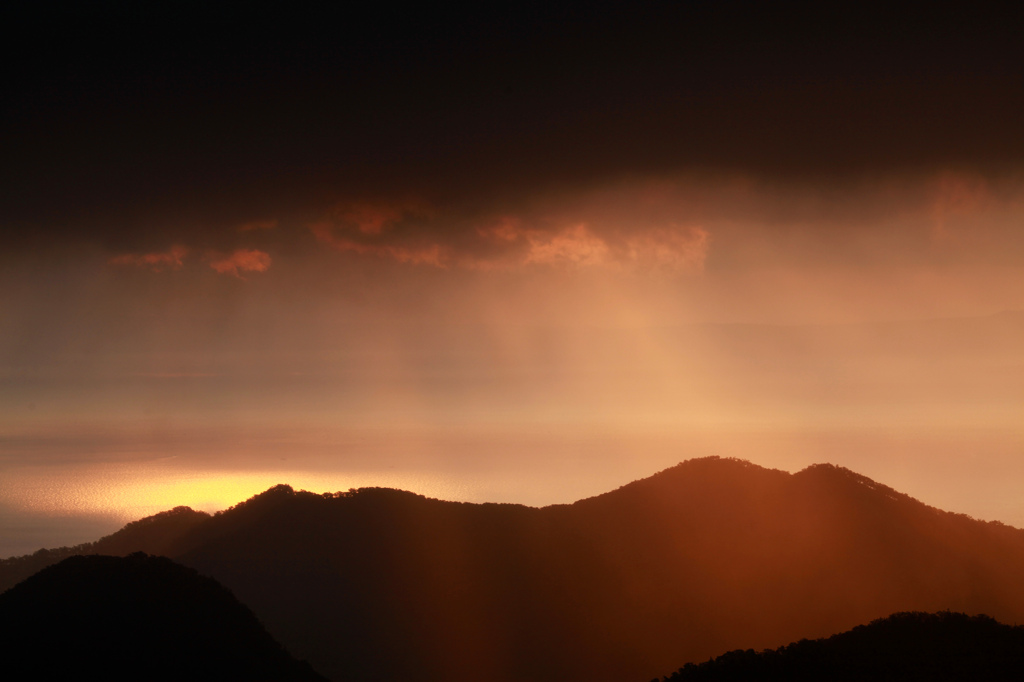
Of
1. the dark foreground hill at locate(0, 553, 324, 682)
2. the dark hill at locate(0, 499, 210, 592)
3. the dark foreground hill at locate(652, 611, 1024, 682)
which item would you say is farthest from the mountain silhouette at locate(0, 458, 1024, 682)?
the dark foreground hill at locate(652, 611, 1024, 682)

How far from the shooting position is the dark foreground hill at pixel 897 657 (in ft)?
113

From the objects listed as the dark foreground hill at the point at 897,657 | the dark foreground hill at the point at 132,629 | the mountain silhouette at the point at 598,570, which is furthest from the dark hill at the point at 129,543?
the dark foreground hill at the point at 897,657

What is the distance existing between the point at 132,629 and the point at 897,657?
3950 centimetres

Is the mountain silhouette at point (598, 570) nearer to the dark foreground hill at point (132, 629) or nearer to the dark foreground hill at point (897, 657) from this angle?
the dark foreground hill at point (132, 629)

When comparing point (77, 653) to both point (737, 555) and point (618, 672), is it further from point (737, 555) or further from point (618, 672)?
point (737, 555)

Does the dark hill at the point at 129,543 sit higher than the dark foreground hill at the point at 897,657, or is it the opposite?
the dark hill at the point at 129,543

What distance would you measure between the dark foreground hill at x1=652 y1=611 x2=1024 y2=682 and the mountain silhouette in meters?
18.4

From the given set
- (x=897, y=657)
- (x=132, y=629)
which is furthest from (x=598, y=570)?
(x=132, y=629)

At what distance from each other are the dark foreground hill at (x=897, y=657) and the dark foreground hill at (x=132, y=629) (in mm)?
23425

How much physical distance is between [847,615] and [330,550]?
1746 inches

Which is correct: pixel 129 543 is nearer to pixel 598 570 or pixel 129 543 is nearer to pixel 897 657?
pixel 598 570

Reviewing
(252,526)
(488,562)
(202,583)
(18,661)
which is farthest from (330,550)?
(18,661)

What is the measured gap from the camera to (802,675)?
35406 mm

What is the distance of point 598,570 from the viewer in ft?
214
